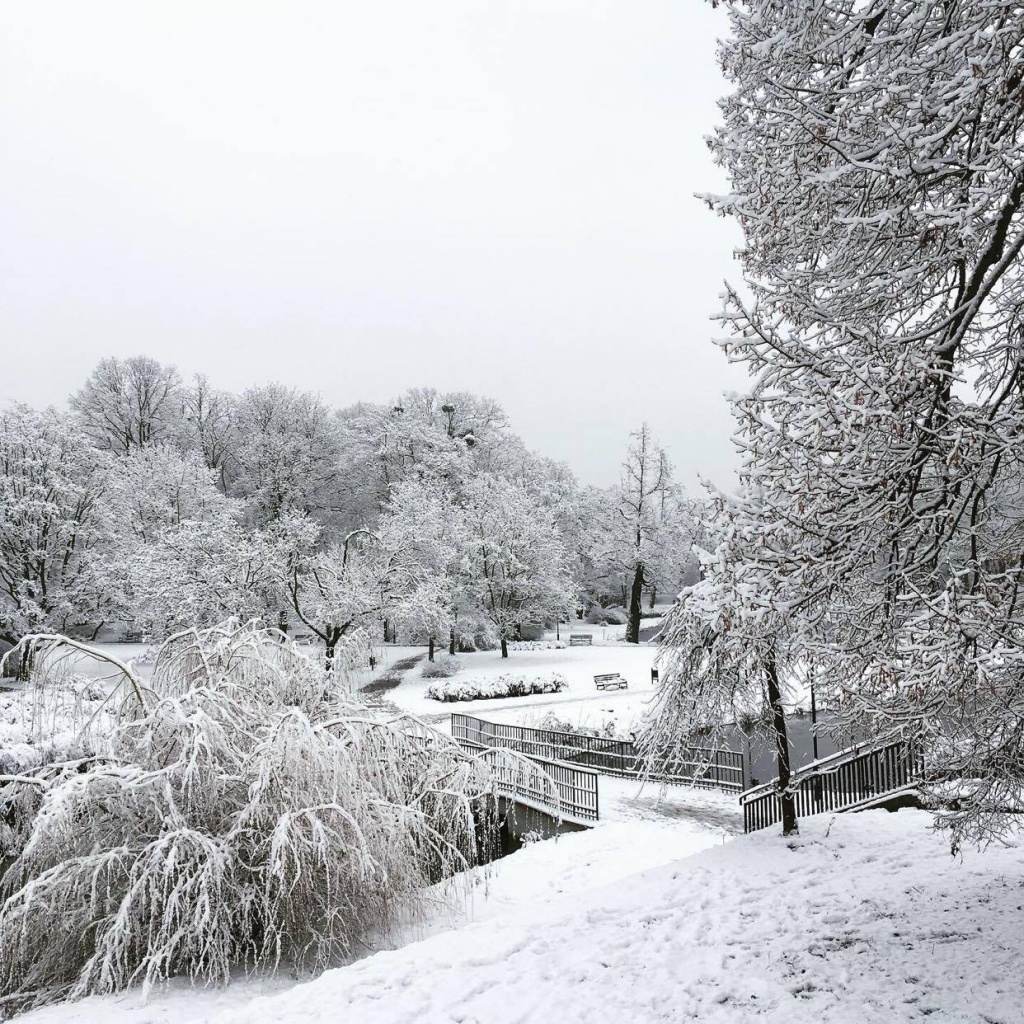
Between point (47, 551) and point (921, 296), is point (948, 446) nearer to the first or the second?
point (921, 296)

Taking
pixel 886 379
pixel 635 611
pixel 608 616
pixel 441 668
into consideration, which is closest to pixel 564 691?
pixel 441 668

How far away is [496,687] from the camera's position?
28641 millimetres

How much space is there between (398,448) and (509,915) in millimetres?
36610

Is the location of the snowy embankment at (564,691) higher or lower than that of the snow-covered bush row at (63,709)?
lower

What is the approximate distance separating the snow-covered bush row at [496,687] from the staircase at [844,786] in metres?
16.4

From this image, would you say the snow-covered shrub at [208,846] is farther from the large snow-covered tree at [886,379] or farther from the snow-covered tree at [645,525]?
the snow-covered tree at [645,525]

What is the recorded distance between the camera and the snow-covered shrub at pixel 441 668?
102 feet

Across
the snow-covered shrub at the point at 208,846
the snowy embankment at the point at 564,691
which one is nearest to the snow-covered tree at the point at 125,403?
the snowy embankment at the point at 564,691

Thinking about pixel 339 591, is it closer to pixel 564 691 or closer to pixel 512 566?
pixel 564 691

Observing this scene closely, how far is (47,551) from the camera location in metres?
28.8

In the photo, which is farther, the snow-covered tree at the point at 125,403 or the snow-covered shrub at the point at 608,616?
the snow-covered shrub at the point at 608,616

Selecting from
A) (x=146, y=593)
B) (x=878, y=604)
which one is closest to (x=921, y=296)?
(x=878, y=604)

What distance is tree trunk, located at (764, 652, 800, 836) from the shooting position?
10727 mm

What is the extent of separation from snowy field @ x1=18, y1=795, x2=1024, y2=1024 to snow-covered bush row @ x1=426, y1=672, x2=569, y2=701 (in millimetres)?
18878
